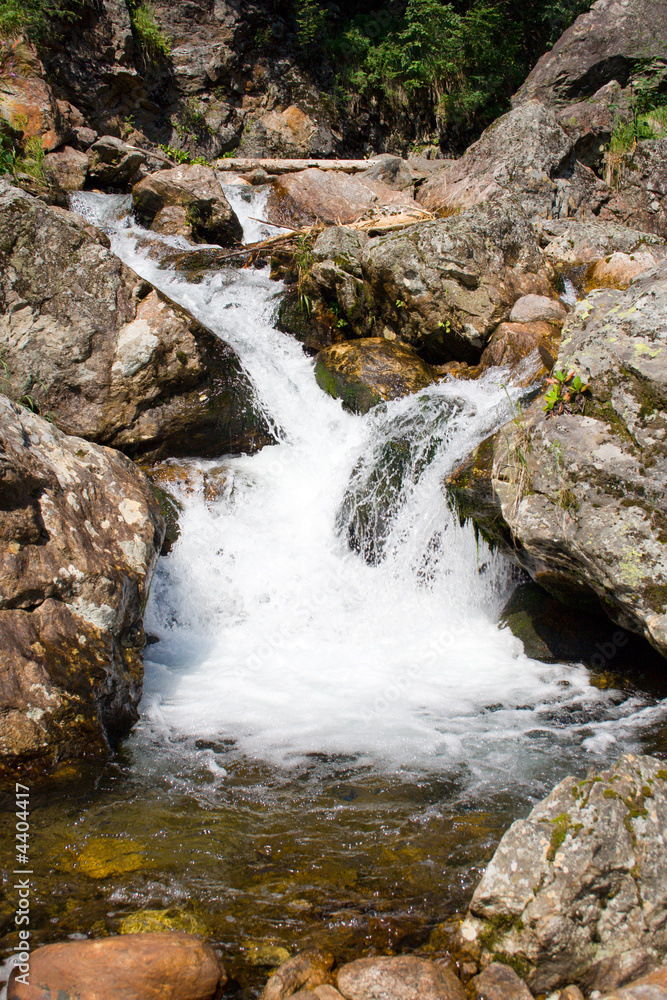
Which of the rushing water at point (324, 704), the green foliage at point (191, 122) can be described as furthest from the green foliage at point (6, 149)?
the green foliage at point (191, 122)

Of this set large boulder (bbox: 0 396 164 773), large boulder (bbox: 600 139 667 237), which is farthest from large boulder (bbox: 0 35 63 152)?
large boulder (bbox: 600 139 667 237)

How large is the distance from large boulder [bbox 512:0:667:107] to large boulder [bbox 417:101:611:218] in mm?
2366

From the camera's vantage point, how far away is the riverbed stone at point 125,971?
6.29ft

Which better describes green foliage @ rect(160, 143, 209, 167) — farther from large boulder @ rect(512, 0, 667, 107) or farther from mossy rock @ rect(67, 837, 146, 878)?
mossy rock @ rect(67, 837, 146, 878)

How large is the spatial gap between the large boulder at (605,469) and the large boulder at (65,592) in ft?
9.12

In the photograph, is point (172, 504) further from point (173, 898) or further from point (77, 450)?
point (173, 898)

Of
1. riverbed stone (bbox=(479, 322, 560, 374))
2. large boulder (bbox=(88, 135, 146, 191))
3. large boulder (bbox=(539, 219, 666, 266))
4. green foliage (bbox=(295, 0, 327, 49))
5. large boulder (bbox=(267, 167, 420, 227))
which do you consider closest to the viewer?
riverbed stone (bbox=(479, 322, 560, 374))

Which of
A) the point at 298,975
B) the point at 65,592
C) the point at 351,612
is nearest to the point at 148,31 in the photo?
the point at 351,612

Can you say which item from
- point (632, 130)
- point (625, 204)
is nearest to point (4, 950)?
point (625, 204)

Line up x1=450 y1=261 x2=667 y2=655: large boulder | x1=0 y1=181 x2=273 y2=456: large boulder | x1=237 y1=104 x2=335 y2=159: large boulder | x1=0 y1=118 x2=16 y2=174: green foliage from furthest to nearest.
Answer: x1=237 y1=104 x2=335 y2=159: large boulder
x1=0 y1=118 x2=16 y2=174: green foliage
x1=0 y1=181 x2=273 y2=456: large boulder
x1=450 y1=261 x2=667 y2=655: large boulder

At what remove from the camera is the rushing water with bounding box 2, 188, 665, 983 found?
2.53 metres

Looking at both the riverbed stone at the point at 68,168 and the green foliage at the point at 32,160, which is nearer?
the green foliage at the point at 32,160

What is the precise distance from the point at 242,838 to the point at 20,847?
38.8 inches

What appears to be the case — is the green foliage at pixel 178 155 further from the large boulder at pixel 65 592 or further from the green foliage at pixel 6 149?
the large boulder at pixel 65 592
